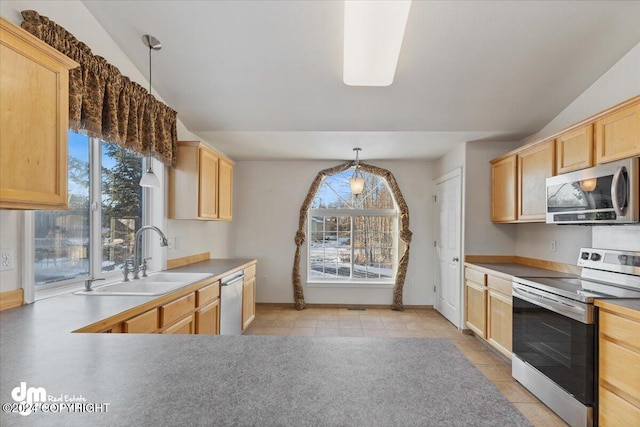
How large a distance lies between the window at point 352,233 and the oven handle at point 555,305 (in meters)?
2.62

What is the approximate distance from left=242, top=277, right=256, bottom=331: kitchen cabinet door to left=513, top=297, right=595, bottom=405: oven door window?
2.88 metres

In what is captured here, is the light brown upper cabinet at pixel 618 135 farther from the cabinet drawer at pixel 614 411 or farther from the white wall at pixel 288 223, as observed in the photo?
the white wall at pixel 288 223

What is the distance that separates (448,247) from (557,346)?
7.61ft

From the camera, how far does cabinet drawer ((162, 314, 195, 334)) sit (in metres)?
2.20

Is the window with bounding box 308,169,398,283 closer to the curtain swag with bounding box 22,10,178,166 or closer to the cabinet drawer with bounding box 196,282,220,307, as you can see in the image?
the cabinet drawer with bounding box 196,282,220,307

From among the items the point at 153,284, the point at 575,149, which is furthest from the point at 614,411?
the point at 153,284

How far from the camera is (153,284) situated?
276cm

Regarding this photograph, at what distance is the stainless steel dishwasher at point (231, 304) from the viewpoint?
3182mm

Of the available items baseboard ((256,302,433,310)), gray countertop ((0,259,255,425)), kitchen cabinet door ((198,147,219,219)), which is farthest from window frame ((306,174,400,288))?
gray countertop ((0,259,255,425))

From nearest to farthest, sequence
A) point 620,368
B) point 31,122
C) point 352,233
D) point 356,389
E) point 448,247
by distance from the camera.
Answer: point 356,389
point 31,122
point 620,368
point 448,247
point 352,233

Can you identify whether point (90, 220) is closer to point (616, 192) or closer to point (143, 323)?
point (143, 323)

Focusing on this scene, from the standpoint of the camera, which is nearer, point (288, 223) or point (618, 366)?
point (618, 366)

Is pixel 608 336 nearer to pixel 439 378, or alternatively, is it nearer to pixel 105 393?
pixel 439 378

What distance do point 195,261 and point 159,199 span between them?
3.37 feet
